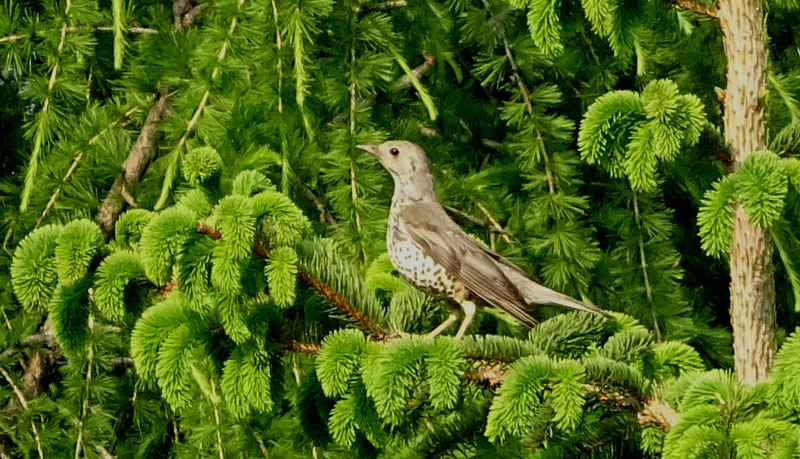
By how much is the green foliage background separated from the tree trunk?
0.06 m

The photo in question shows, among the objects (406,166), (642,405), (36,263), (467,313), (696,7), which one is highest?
(696,7)

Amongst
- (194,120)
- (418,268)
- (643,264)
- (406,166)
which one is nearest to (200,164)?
(194,120)

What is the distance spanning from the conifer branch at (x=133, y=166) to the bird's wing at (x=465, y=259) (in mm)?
868

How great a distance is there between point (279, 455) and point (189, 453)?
0.32 meters

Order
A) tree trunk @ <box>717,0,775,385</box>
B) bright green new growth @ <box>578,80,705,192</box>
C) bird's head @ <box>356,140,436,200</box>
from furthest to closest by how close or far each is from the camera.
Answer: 1. bird's head @ <box>356,140,436,200</box>
2. tree trunk @ <box>717,0,775,385</box>
3. bright green new growth @ <box>578,80,705,192</box>

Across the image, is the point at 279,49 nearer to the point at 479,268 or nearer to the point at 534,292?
the point at 479,268

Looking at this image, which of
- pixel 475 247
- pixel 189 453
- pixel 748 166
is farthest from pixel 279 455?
pixel 748 166

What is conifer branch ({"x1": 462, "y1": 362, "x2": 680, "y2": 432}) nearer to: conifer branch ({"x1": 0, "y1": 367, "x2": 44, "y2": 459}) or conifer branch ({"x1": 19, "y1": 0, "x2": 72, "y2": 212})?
conifer branch ({"x1": 19, "y1": 0, "x2": 72, "y2": 212})

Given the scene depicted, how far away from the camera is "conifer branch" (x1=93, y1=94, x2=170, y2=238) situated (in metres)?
3.45

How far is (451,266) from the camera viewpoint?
2.96 meters

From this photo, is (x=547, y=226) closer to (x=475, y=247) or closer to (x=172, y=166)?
(x=475, y=247)

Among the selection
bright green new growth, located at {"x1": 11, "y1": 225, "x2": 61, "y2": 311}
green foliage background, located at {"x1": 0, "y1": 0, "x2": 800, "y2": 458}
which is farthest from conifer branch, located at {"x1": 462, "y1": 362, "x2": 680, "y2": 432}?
bright green new growth, located at {"x1": 11, "y1": 225, "x2": 61, "y2": 311}

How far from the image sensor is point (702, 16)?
2.18 m

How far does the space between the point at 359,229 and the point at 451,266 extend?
281 millimetres
